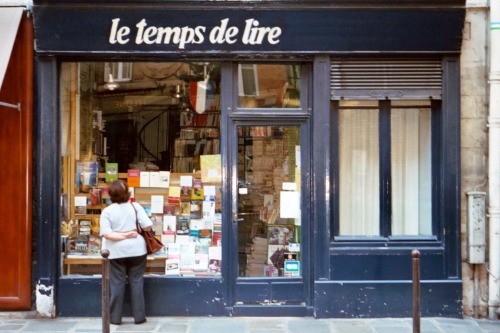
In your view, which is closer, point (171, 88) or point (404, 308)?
point (404, 308)

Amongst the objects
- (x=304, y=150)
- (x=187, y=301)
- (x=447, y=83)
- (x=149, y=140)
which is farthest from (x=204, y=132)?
(x=447, y=83)

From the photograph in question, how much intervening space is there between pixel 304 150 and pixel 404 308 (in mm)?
2262

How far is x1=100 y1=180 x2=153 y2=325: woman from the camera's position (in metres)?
7.59

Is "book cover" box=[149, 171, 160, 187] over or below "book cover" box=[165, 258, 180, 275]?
over

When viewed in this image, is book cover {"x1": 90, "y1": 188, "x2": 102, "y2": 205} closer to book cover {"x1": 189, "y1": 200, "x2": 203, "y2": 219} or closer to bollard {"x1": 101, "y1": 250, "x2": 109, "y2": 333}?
book cover {"x1": 189, "y1": 200, "x2": 203, "y2": 219}

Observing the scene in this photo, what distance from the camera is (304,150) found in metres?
8.26

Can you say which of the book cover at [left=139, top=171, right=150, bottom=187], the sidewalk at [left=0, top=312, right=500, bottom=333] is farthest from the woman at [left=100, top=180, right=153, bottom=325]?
the book cover at [left=139, top=171, right=150, bottom=187]

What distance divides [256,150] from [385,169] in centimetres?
163

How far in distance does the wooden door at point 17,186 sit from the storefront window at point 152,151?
51cm

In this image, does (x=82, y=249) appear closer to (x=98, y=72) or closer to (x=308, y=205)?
(x=98, y=72)

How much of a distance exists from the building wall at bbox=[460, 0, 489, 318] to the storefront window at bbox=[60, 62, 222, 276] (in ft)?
9.95

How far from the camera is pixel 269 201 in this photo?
8.38 metres

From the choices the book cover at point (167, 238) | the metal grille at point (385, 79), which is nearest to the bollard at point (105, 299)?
the book cover at point (167, 238)

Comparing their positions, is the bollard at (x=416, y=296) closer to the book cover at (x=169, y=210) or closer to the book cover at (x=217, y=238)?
the book cover at (x=217, y=238)
